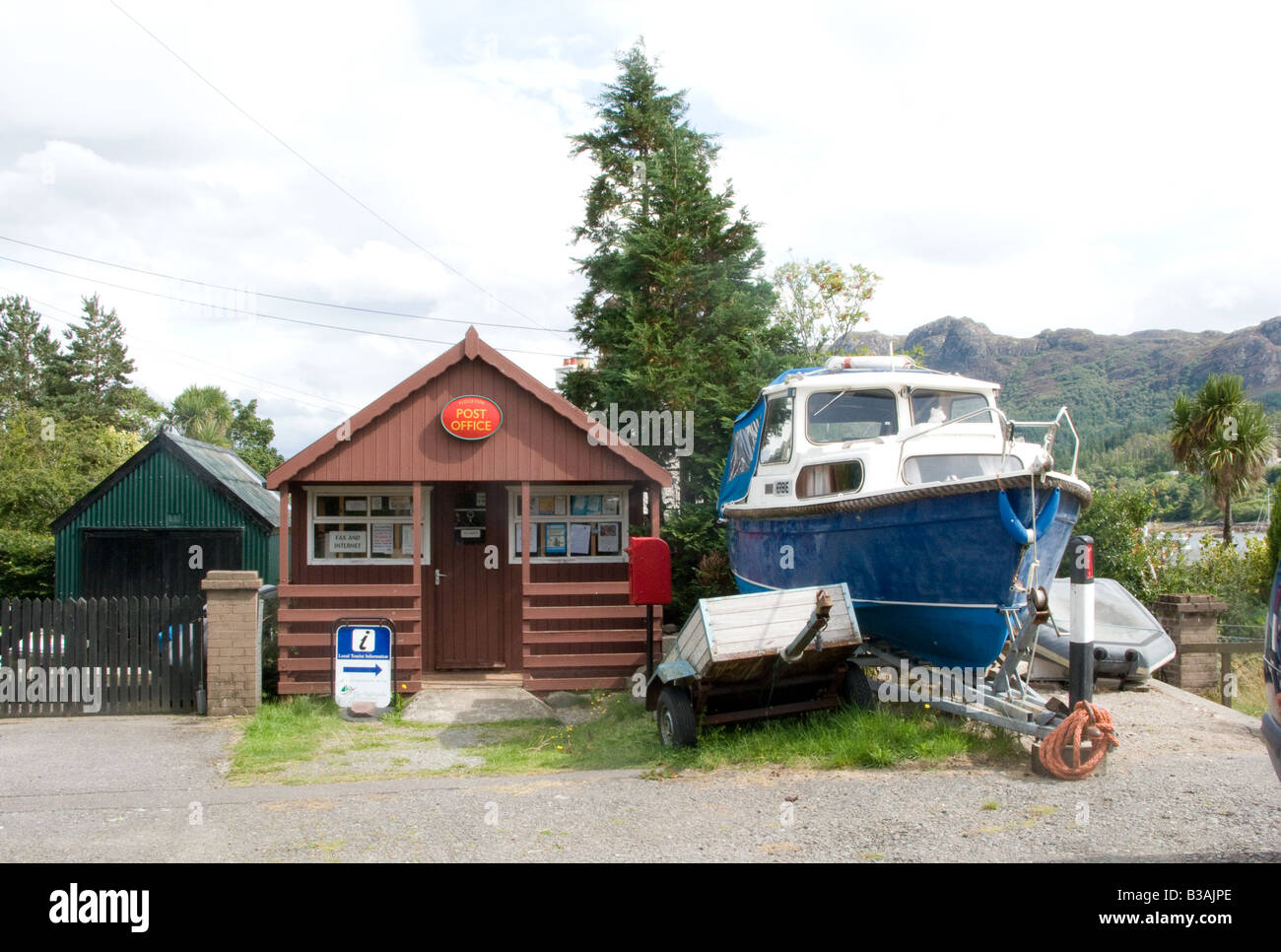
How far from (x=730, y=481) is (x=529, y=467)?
2.38 metres

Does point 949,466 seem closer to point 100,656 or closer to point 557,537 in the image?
point 557,537

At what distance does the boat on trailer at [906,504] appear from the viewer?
698 centimetres

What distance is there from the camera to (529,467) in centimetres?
1069

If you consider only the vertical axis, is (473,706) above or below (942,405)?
→ below

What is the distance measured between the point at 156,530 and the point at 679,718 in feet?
40.5

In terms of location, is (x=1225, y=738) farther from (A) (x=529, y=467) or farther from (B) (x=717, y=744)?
(A) (x=529, y=467)

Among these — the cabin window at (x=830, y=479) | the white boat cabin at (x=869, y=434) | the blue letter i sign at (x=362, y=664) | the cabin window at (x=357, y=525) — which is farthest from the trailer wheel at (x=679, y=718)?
the cabin window at (x=357, y=525)

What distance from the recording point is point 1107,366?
8319 cm

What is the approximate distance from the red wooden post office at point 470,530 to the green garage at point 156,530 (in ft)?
19.0

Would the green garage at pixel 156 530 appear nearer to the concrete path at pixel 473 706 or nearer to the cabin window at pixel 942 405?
the concrete path at pixel 473 706

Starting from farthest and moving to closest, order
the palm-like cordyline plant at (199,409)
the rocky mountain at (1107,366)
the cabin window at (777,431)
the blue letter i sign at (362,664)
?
1. the rocky mountain at (1107,366)
2. the palm-like cordyline plant at (199,409)
3. the blue letter i sign at (362,664)
4. the cabin window at (777,431)

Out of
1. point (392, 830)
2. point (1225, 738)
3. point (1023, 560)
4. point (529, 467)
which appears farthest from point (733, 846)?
point (529, 467)

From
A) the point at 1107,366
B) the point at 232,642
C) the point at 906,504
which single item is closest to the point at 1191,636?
the point at 906,504

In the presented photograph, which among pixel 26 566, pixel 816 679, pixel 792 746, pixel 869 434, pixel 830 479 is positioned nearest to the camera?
pixel 792 746
